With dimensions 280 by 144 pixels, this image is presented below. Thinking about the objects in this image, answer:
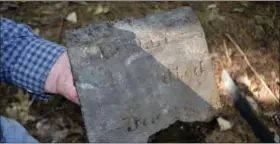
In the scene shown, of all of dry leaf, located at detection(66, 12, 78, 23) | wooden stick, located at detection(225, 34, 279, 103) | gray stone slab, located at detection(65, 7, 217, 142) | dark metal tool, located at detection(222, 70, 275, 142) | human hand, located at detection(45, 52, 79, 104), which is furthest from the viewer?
dry leaf, located at detection(66, 12, 78, 23)

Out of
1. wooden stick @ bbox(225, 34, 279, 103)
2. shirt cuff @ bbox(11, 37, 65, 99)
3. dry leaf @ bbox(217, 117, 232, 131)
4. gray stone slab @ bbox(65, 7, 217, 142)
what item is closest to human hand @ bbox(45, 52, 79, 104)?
shirt cuff @ bbox(11, 37, 65, 99)

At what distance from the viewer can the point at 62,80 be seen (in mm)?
1379

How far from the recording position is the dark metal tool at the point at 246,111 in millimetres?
1815

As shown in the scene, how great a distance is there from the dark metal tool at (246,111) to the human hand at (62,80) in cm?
85

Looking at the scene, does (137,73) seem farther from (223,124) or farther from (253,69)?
(253,69)

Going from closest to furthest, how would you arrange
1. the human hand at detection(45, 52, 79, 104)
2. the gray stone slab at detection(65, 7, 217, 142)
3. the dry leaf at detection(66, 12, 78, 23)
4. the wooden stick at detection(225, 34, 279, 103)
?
the gray stone slab at detection(65, 7, 217, 142), the human hand at detection(45, 52, 79, 104), the wooden stick at detection(225, 34, 279, 103), the dry leaf at detection(66, 12, 78, 23)

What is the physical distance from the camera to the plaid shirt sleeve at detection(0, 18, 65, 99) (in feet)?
4.68

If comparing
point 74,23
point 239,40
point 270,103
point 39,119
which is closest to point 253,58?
point 239,40

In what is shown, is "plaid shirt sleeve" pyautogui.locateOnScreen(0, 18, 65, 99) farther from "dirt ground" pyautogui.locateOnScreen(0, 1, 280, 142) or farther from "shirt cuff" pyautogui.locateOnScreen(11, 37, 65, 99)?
"dirt ground" pyautogui.locateOnScreen(0, 1, 280, 142)

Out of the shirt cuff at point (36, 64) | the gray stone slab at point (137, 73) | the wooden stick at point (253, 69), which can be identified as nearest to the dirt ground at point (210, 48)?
the wooden stick at point (253, 69)

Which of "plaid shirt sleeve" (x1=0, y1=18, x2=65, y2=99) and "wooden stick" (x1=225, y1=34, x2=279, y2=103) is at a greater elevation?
"plaid shirt sleeve" (x1=0, y1=18, x2=65, y2=99)

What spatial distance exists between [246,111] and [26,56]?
3.31 feet

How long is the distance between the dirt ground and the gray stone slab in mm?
621

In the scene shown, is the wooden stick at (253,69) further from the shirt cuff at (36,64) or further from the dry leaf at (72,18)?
the shirt cuff at (36,64)
